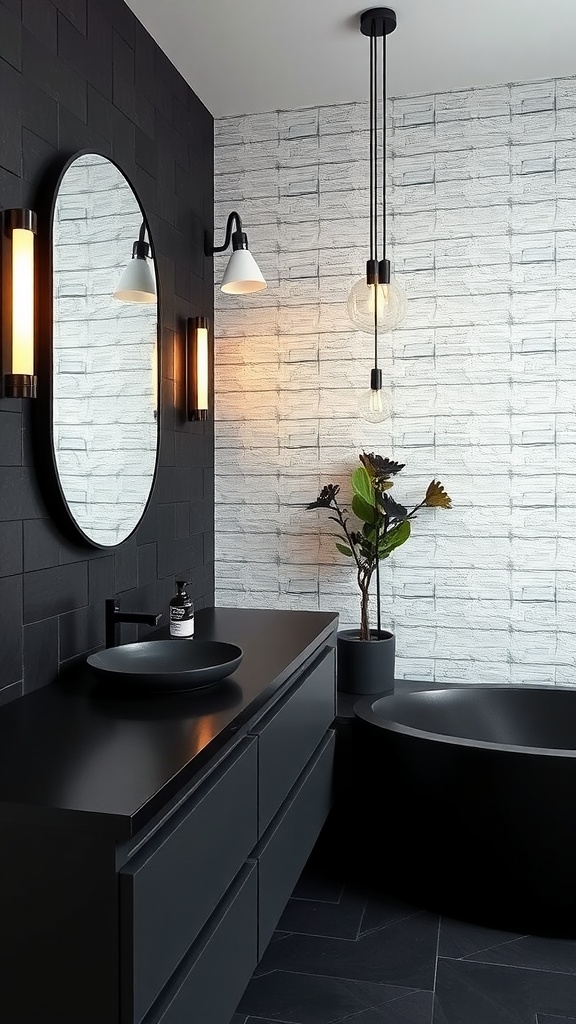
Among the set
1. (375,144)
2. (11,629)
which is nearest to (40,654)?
(11,629)

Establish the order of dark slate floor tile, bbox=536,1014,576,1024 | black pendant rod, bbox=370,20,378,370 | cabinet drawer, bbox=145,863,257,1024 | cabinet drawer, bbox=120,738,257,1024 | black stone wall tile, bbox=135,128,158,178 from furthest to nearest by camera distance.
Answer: black pendant rod, bbox=370,20,378,370, black stone wall tile, bbox=135,128,158,178, dark slate floor tile, bbox=536,1014,576,1024, cabinet drawer, bbox=145,863,257,1024, cabinet drawer, bbox=120,738,257,1024

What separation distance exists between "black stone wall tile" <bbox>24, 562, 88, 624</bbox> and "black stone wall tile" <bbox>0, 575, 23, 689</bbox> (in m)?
0.03

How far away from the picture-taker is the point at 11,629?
1807 mm

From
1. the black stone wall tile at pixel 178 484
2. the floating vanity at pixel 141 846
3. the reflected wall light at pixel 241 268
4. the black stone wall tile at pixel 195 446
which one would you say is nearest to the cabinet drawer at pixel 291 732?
the floating vanity at pixel 141 846

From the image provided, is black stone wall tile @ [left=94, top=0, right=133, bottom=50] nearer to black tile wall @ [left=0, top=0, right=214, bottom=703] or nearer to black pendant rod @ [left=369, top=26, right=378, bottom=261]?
black tile wall @ [left=0, top=0, right=214, bottom=703]

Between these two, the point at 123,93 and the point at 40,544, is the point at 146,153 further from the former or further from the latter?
the point at 40,544

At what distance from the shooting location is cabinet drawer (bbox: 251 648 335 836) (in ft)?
5.93

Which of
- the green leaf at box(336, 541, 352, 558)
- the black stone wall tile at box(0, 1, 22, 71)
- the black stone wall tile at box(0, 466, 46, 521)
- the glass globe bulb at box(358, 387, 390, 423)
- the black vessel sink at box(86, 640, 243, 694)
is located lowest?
the black vessel sink at box(86, 640, 243, 694)

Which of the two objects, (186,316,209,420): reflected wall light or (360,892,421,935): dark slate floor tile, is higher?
(186,316,209,420): reflected wall light

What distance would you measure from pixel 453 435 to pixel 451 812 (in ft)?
4.39

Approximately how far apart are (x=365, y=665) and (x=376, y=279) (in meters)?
1.30

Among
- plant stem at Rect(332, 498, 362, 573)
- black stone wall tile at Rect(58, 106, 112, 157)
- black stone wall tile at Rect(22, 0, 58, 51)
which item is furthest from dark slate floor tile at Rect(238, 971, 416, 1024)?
black stone wall tile at Rect(22, 0, 58, 51)

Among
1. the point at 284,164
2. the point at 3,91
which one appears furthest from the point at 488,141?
the point at 3,91

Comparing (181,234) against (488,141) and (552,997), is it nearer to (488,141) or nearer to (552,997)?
(488,141)
